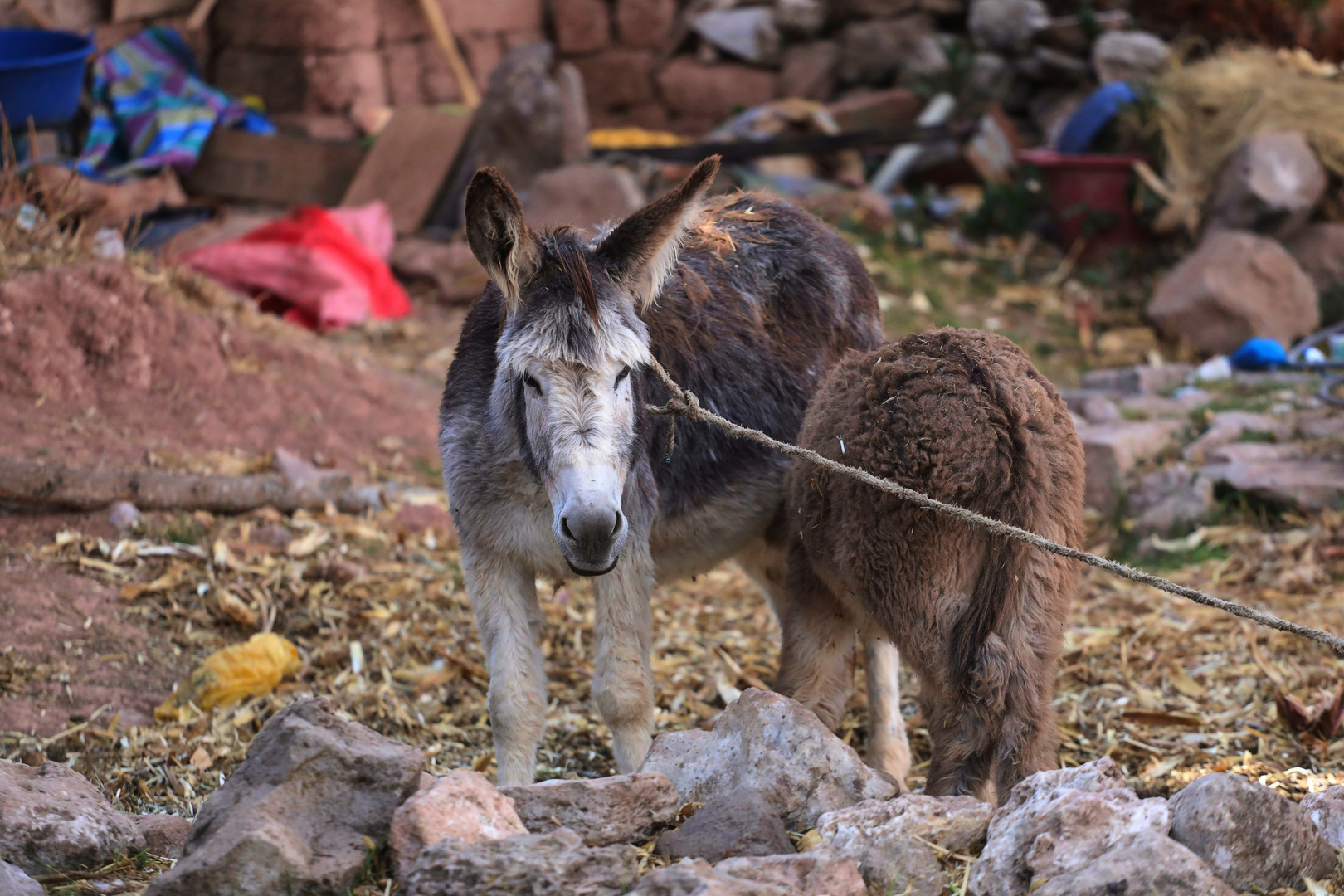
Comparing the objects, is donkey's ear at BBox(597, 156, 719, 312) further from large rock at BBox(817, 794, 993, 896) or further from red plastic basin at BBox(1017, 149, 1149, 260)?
red plastic basin at BBox(1017, 149, 1149, 260)

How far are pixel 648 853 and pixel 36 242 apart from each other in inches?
202

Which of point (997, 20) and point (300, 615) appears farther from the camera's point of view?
point (997, 20)

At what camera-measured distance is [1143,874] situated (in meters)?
2.30

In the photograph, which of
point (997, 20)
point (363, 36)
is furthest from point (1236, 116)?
point (363, 36)

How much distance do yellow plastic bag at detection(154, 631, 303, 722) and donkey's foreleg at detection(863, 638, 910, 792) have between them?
90.2 inches

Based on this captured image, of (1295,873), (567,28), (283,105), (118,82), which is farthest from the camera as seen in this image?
(567,28)

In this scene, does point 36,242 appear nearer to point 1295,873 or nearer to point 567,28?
point 1295,873

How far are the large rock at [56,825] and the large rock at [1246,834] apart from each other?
8.33ft

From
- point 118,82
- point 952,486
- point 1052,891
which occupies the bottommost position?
point 118,82

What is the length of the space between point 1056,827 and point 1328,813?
0.86m

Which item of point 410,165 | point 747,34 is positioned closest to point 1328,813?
point 410,165

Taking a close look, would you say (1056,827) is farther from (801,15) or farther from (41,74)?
(801,15)

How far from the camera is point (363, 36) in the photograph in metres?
12.2

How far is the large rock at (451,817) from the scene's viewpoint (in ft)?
8.39
